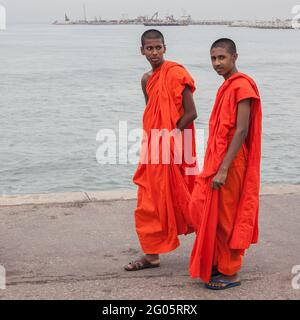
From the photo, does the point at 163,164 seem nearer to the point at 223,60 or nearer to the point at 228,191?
the point at 228,191

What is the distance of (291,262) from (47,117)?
16.8m

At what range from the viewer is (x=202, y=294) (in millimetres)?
4172

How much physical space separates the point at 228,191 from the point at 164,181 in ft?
1.81

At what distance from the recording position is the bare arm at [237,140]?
4.10m

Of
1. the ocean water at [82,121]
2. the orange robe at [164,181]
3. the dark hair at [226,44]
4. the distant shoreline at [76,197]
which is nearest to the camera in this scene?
the dark hair at [226,44]

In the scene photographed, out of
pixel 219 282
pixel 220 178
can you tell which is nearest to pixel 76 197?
pixel 219 282

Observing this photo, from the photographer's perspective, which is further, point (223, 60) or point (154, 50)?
point (154, 50)

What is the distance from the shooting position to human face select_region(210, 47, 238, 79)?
166 inches

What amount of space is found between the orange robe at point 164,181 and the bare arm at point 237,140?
538 mm

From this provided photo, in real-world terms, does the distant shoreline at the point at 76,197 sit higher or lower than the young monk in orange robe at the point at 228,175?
lower

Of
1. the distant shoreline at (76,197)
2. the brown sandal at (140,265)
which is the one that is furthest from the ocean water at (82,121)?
the brown sandal at (140,265)

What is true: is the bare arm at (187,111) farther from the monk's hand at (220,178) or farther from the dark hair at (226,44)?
the monk's hand at (220,178)

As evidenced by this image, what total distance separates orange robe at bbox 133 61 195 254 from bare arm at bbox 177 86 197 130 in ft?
0.12

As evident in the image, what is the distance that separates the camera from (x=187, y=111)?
15.1 feet
